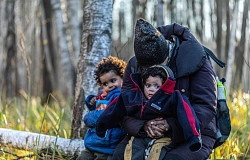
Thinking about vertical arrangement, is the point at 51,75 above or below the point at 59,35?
below

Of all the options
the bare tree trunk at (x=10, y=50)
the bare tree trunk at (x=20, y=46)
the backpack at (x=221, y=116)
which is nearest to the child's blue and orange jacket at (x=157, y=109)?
the backpack at (x=221, y=116)

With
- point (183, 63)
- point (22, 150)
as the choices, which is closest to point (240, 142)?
point (183, 63)

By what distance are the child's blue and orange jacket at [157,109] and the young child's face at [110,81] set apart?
0.44 m

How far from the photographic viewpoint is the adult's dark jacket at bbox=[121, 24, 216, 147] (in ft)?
9.52

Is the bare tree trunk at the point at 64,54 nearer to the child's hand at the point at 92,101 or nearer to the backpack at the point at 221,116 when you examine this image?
the child's hand at the point at 92,101

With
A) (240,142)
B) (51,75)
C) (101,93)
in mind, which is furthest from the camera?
(51,75)

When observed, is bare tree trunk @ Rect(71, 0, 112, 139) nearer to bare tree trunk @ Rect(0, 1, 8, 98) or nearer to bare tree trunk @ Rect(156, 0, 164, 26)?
bare tree trunk @ Rect(156, 0, 164, 26)

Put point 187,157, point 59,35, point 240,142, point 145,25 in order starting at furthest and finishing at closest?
point 59,35
point 240,142
point 145,25
point 187,157

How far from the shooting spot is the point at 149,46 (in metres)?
2.96

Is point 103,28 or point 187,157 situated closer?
point 187,157

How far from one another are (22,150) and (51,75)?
674 centimetres

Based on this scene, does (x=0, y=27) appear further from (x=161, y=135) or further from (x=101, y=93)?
(x=161, y=135)

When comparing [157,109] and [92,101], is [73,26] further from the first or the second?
[157,109]

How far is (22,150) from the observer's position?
4504 mm
